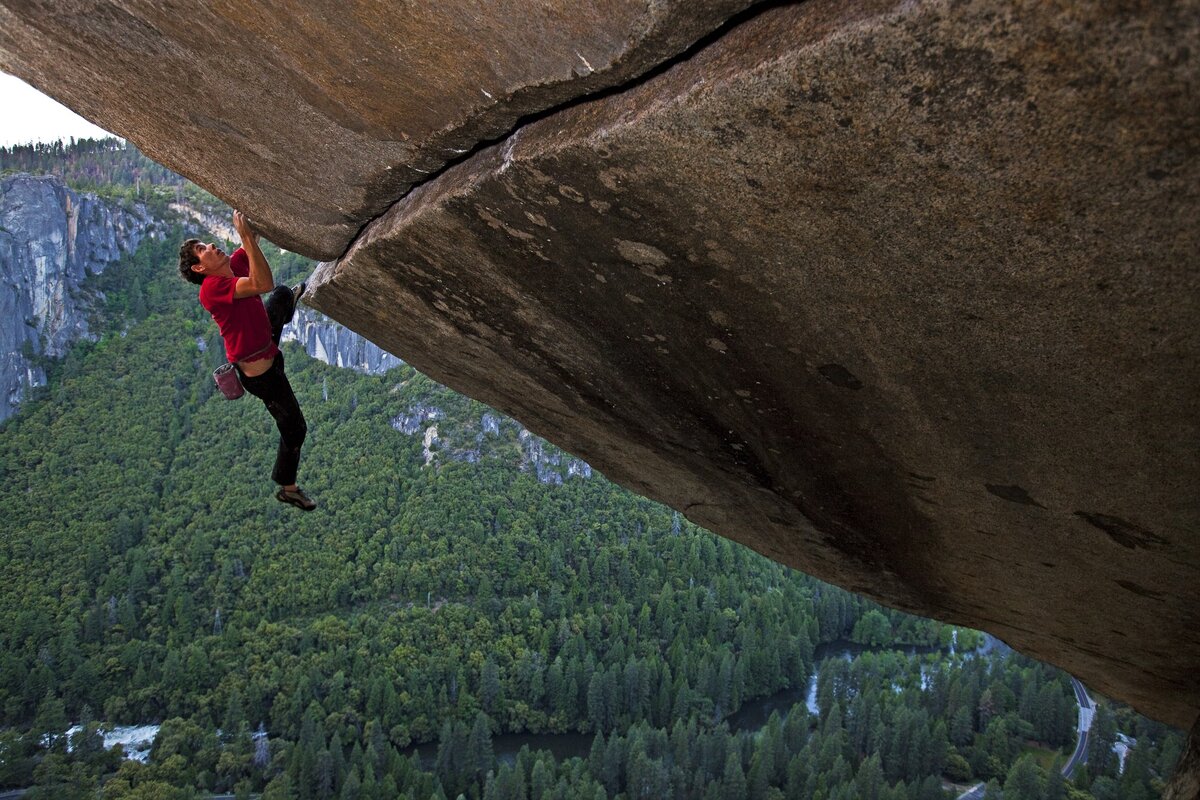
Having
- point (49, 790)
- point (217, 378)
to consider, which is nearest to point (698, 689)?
point (49, 790)

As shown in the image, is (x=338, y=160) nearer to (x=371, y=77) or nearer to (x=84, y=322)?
(x=371, y=77)

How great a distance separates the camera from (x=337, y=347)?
265 feet

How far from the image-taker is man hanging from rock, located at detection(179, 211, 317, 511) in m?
4.43

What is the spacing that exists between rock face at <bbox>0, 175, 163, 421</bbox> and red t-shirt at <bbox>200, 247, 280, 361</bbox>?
8256 cm

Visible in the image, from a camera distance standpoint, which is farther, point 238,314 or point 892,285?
point 238,314

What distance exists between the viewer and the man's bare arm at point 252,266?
4285 millimetres

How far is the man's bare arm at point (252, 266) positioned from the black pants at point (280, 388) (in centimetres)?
63

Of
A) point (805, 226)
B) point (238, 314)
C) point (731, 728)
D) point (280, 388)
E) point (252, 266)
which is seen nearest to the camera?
point (805, 226)

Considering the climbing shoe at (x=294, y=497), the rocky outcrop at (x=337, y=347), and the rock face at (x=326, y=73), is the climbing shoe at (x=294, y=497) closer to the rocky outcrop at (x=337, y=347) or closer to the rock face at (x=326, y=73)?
the rock face at (x=326, y=73)

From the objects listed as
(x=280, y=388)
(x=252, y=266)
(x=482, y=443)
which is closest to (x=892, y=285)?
(x=252, y=266)

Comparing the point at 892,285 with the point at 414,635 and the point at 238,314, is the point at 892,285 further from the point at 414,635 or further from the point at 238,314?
the point at 414,635

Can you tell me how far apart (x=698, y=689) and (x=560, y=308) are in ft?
158

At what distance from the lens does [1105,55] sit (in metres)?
1.60

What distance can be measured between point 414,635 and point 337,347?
34.9m
